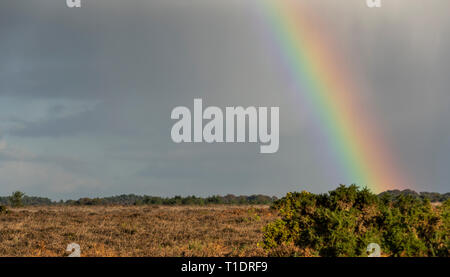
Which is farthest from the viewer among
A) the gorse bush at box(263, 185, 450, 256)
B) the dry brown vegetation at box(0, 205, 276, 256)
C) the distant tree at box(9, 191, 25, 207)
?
the distant tree at box(9, 191, 25, 207)

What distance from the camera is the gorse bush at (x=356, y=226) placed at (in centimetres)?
1212

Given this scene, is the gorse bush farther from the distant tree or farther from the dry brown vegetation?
the distant tree

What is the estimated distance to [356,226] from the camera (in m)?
13.5

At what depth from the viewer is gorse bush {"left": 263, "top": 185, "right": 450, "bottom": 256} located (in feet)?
39.8

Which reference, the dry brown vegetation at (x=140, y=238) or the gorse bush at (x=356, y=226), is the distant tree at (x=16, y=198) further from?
the gorse bush at (x=356, y=226)

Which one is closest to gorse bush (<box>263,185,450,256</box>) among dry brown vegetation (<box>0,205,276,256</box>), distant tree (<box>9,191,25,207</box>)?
dry brown vegetation (<box>0,205,276,256</box>)

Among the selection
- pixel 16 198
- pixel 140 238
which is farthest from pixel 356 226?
pixel 16 198

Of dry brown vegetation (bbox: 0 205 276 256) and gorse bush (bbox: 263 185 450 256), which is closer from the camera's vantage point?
gorse bush (bbox: 263 185 450 256)

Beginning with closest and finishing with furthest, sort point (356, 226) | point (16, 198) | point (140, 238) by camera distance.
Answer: point (356, 226)
point (140, 238)
point (16, 198)

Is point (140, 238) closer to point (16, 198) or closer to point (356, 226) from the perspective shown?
point (356, 226)

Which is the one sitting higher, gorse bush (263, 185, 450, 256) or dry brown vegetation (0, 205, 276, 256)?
gorse bush (263, 185, 450, 256)
